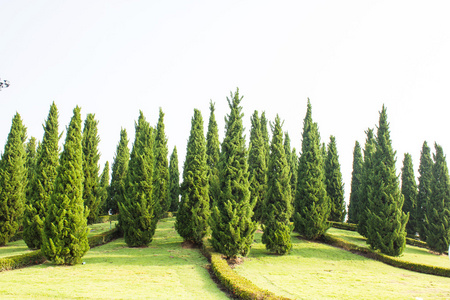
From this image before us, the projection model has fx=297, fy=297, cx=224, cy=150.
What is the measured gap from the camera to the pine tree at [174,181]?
38.8 metres

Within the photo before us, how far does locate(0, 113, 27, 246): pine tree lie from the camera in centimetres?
2117

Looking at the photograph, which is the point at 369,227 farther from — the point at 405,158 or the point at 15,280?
the point at 15,280

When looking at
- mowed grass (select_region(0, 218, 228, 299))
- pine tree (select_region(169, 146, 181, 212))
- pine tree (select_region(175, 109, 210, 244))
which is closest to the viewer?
mowed grass (select_region(0, 218, 228, 299))

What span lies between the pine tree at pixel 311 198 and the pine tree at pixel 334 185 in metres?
9.04

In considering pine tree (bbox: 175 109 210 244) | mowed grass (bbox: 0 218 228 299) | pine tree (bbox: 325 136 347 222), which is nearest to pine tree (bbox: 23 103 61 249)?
mowed grass (bbox: 0 218 228 299)

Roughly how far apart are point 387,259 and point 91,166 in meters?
25.4

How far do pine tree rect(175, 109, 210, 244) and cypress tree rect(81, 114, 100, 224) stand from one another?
10.3 m

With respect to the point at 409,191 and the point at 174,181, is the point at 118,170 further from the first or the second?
the point at 409,191

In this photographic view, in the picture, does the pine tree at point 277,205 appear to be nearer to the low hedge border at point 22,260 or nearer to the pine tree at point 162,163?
the pine tree at point 162,163

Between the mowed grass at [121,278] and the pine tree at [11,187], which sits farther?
the pine tree at [11,187]

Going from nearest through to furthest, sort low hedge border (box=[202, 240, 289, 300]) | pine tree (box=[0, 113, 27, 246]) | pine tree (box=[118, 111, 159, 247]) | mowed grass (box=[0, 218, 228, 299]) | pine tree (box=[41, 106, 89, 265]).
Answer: low hedge border (box=[202, 240, 289, 300])
mowed grass (box=[0, 218, 228, 299])
pine tree (box=[41, 106, 89, 265])
pine tree (box=[118, 111, 159, 247])
pine tree (box=[0, 113, 27, 246])

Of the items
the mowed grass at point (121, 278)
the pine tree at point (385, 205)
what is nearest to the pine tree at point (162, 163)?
the mowed grass at point (121, 278)

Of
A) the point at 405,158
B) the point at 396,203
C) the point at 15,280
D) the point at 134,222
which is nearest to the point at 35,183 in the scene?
the point at 134,222

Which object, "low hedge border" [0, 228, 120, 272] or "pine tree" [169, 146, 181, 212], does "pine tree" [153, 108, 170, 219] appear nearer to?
"pine tree" [169, 146, 181, 212]
